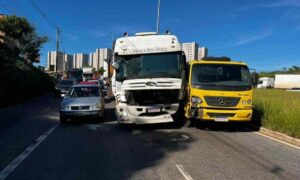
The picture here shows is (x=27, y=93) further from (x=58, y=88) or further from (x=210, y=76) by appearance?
(x=210, y=76)

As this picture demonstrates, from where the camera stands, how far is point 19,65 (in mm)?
24641

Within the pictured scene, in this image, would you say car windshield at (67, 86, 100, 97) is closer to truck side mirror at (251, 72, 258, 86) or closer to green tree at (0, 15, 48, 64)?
truck side mirror at (251, 72, 258, 86)

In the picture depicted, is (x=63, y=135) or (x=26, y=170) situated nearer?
(x=26, y=170)

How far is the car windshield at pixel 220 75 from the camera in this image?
35.4ft

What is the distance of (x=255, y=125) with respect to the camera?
12.1m

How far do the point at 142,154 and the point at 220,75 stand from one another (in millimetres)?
5011

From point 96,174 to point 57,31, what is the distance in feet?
163

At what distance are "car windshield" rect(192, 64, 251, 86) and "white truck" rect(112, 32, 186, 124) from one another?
1.85 ft

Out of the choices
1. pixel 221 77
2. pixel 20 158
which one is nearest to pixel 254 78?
pixel 221 77

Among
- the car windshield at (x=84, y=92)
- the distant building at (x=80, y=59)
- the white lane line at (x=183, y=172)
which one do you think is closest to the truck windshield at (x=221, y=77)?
the white lane line at (x=183, y=172)

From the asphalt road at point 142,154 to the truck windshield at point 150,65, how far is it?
2.00 metres

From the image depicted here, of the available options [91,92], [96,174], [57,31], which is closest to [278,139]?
[96,174]

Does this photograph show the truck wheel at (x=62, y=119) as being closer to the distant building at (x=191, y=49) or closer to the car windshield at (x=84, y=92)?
the car windshield at (x=84, y=92)

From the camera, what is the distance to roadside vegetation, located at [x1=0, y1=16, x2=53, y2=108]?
19375mm
